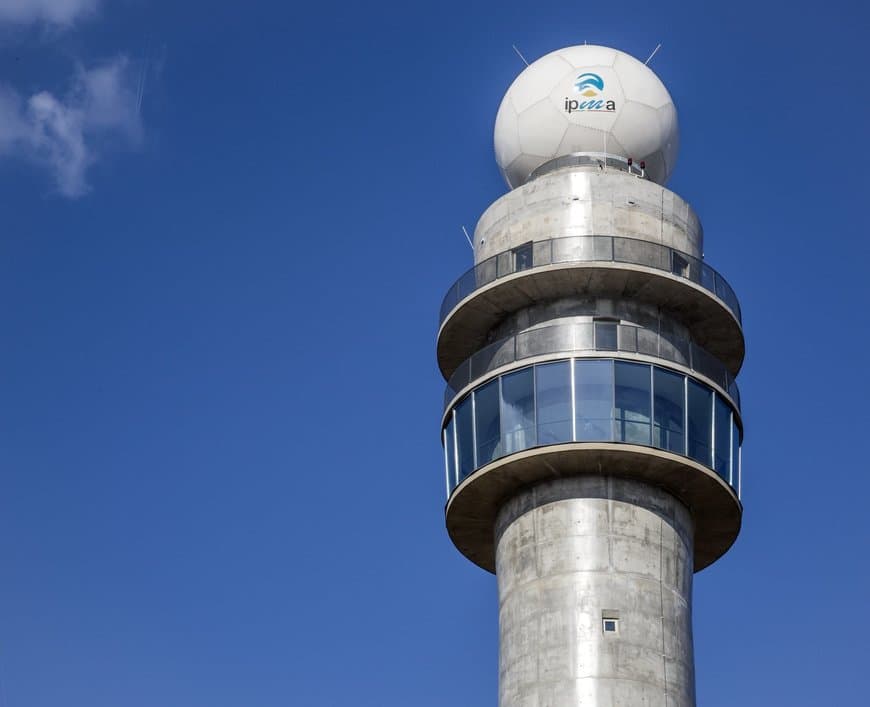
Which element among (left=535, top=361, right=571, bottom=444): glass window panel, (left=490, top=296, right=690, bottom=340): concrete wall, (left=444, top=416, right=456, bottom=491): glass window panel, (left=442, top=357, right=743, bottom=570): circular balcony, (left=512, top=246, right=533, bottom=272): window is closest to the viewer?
(left=442, top=357, right=743, bottom=570): circular balcony

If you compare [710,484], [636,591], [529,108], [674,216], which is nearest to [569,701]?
[636,591]

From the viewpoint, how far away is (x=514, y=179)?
2340 inches

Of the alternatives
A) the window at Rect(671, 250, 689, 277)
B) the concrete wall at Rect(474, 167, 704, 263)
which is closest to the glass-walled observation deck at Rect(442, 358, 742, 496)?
the window at Rect(671, 250, 689, 277)

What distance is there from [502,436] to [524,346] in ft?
9.83

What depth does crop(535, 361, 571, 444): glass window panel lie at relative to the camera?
5100cm

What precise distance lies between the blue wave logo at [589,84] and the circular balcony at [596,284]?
21.5 ft

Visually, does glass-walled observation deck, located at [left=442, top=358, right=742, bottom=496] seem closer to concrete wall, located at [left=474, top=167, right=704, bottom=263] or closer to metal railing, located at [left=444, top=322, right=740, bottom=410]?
metal railing, located at [left=444, top=322, right=740, bottom=410]

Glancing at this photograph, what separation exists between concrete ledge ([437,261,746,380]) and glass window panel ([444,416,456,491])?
3.13 metres

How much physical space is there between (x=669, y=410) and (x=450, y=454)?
7162 mm

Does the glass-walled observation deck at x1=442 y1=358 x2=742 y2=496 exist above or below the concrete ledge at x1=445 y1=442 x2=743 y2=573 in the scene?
above

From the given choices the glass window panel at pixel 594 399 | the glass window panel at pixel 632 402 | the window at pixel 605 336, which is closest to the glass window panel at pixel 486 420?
the glass window panel at pixel 594 399

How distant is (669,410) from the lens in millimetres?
51719

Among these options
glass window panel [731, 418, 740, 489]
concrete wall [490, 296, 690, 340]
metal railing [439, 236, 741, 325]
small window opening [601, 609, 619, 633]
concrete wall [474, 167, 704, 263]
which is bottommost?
small window opening [601, 609, 619, 633]

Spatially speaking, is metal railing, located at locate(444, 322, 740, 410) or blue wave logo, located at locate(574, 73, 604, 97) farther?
blue wave logo, located at locate(574, 73, 604, 97)
